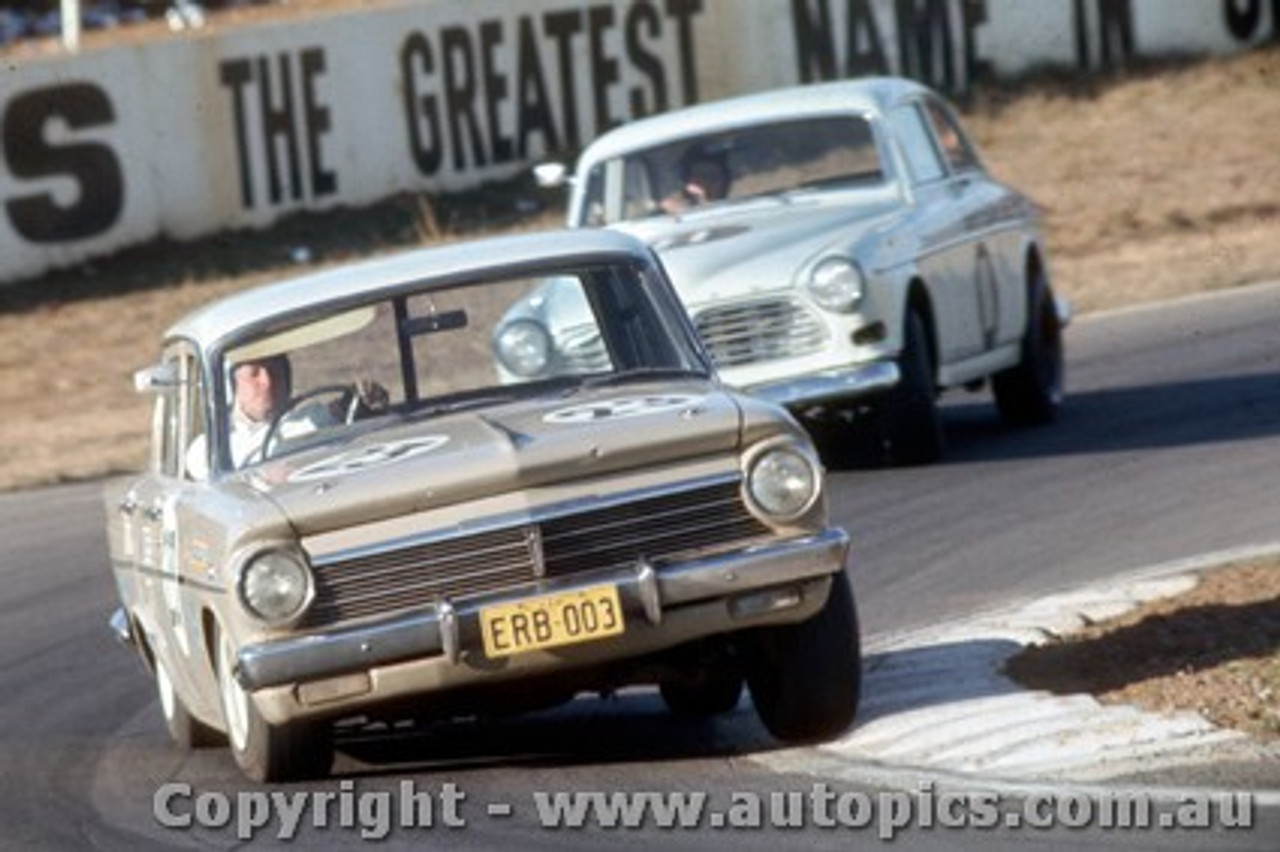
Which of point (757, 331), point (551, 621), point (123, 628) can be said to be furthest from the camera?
point (757, 331)

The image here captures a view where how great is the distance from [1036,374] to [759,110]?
1794mm

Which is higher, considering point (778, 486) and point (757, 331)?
point (778, 486)

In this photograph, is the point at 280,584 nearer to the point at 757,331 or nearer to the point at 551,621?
the point at 551,621

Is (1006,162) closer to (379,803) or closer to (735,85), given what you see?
(735,85)

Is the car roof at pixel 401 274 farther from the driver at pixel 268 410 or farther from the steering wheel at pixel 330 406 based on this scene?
the steering wheel at pixel 330 406

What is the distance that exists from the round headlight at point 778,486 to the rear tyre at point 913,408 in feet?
19.7

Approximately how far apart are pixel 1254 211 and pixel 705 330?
11578mm

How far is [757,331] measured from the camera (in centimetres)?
1461

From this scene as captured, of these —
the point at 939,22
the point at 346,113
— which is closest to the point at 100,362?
the point at 346,113

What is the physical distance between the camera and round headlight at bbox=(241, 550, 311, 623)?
8.43 metres

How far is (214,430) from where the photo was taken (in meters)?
9.41

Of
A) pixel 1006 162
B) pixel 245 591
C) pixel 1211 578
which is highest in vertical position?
pixel 245 591

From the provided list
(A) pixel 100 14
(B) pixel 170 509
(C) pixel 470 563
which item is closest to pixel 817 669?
(C) pixel 470 563

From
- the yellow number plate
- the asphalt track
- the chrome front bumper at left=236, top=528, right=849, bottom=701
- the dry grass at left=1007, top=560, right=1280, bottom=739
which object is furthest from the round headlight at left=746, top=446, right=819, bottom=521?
the dry grass at left=1007, top=560, right=1280, bottom=739
